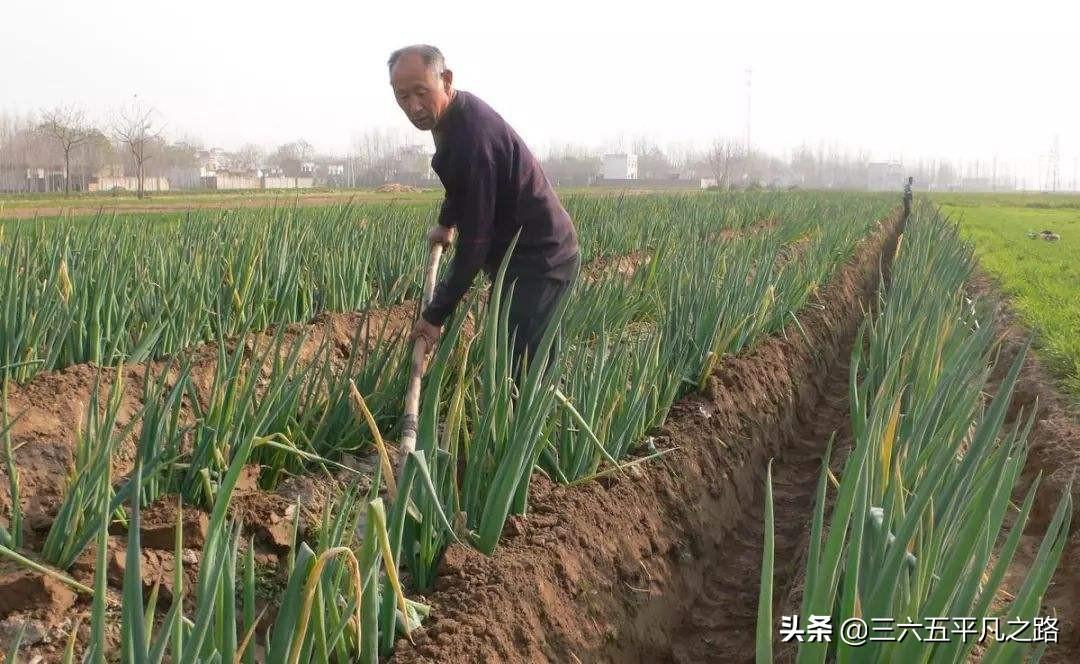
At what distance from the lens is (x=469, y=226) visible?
8.14 ft

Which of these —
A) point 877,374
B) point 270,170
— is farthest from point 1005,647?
point 270,170

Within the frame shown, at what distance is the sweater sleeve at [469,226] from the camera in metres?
2.44

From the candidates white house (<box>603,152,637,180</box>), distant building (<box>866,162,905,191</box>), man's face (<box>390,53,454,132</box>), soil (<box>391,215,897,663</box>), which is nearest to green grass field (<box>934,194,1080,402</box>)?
soil (<box>391,215,897,663</box>)

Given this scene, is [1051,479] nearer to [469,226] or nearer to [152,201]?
[469,226]

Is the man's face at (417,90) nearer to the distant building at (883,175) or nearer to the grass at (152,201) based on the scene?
the grass at (152,201)

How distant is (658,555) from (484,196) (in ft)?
3.83

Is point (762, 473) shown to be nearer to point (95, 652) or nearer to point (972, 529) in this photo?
point (972, 529)

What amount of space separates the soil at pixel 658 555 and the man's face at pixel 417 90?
Result: 3.59ft

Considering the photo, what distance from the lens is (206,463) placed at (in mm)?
2137

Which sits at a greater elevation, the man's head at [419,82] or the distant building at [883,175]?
the distant building at [883,175]

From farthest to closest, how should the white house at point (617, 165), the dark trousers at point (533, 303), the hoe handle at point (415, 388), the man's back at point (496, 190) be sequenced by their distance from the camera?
the white house at point (617, 165)
the dark trousers at point (533, 303)
the man's back at point (496, 190)
the hoe handle at point (415, 388)

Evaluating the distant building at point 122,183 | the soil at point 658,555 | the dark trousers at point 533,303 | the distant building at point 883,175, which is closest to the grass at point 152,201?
the soil at point 658,555

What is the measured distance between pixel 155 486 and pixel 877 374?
2.34 metres

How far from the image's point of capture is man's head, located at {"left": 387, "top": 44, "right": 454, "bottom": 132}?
7.93ft
